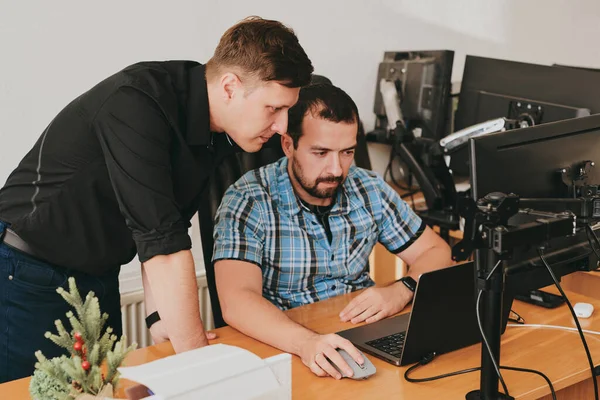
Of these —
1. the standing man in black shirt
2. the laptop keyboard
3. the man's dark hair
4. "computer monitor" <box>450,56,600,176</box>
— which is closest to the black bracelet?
the standing man in black shirt

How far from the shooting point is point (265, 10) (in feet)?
9.33

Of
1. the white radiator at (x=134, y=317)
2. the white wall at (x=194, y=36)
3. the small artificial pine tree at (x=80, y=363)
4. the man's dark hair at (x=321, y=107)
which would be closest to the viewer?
the small artificial pine tree at (x=80, y=363)

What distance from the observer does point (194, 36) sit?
2.68 metres

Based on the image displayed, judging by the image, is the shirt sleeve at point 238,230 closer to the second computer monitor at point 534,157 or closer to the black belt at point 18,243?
the black belt at point 18,243

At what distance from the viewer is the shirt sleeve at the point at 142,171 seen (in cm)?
146

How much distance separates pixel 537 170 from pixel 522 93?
115 cm

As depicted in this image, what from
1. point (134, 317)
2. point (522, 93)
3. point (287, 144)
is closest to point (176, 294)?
point (287, 144)

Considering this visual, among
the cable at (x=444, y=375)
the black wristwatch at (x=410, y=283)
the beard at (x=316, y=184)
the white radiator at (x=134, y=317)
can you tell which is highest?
the beard at (x=316, y=184)

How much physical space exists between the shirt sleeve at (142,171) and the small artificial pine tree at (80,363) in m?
0.35

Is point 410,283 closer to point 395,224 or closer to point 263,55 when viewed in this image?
point 395,224

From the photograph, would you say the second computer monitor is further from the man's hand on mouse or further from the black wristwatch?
the black wristwatch

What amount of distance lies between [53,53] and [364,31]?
1312 mm

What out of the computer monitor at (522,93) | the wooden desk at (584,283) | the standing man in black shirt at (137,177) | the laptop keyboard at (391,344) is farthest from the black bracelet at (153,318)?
the computer monitor at (522,93)

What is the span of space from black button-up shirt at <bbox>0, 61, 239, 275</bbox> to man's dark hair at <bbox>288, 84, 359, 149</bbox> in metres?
0.23
